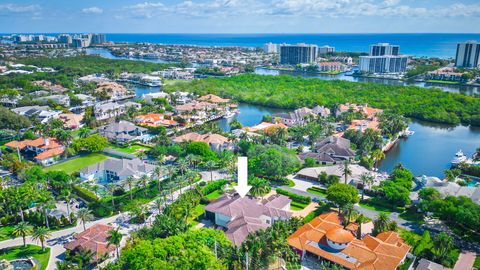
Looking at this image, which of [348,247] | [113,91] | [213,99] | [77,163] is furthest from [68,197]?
[113,91]

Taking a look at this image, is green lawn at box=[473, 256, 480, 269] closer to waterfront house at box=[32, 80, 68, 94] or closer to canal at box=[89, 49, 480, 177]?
canal at box=[89, 49, 480, 177]

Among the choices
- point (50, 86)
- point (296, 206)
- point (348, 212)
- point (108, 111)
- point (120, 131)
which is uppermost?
point (50, 86)

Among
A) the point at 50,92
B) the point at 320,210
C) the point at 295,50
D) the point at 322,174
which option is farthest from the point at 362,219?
the point at 295,50

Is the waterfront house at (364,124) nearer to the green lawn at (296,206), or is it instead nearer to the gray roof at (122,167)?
the green lawn at (296,206)

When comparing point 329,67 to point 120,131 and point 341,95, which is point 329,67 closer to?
point 341,95

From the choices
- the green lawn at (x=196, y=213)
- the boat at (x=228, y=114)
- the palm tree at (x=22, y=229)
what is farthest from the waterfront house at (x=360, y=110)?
the palm tree at (x=22, y=229)
